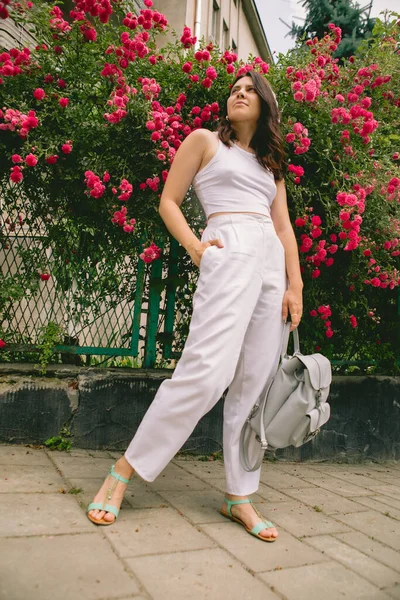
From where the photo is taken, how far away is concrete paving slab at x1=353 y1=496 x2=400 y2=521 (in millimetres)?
2712

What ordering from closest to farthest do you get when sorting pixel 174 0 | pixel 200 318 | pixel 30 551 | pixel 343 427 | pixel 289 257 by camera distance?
pixel 30 551 < pixel 200 318 < pixel 289 257 < pixel 343 427 < pixel 174 0

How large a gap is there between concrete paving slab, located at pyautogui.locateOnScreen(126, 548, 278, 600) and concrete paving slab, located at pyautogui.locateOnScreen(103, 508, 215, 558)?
64mm

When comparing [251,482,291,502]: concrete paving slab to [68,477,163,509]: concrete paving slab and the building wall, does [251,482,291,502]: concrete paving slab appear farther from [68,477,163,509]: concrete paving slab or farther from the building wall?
the building wall

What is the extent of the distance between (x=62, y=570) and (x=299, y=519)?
1243 mm

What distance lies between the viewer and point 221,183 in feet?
7.50

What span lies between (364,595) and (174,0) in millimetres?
15774

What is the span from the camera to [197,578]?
168cm

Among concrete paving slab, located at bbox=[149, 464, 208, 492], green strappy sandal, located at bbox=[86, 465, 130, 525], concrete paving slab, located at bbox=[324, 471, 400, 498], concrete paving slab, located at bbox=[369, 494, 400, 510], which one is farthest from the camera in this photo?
concrete paving slab, located at bbox=[324, 471, 400, 498]

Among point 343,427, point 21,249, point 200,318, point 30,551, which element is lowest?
point 30,551

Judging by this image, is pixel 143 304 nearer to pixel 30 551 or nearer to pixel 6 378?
pixel 6 378

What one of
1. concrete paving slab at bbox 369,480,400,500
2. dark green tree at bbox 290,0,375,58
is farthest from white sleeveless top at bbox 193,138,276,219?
dark green tree at bbox 290,0,375,58

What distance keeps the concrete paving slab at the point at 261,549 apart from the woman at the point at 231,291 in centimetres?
6

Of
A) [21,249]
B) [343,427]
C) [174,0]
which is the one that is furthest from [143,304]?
[174,0]

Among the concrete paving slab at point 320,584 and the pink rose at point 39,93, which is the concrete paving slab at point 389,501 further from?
the pink rose at point 39,93
